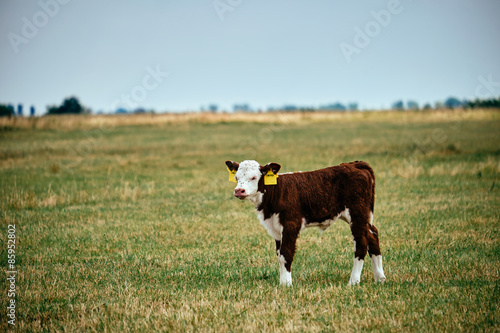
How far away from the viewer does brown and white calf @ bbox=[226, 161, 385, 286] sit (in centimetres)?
837

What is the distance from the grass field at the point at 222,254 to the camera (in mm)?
7156

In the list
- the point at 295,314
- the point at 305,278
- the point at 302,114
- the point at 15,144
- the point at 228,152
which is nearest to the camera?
the point at 295,314

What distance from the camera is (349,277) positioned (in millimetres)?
9219

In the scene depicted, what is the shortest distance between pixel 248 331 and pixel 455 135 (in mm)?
37213

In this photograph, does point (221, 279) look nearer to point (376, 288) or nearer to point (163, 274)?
point (163, 274)

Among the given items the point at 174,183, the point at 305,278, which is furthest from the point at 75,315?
the point at 174,183

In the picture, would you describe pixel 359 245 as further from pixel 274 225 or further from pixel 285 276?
pixel 274 225

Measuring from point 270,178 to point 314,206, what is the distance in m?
0.89

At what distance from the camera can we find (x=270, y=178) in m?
8.37

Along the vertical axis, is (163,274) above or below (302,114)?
below

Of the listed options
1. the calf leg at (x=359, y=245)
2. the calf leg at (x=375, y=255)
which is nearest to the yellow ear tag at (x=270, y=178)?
the calf leg at (x=359, y=245)

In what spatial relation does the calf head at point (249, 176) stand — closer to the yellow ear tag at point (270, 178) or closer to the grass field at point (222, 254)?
the yellow ear tag at point (270, 178)

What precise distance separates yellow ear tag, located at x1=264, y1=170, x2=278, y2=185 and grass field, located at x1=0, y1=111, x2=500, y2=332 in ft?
5.58

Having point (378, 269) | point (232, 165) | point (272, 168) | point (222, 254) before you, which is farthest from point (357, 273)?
point (222, 254)
